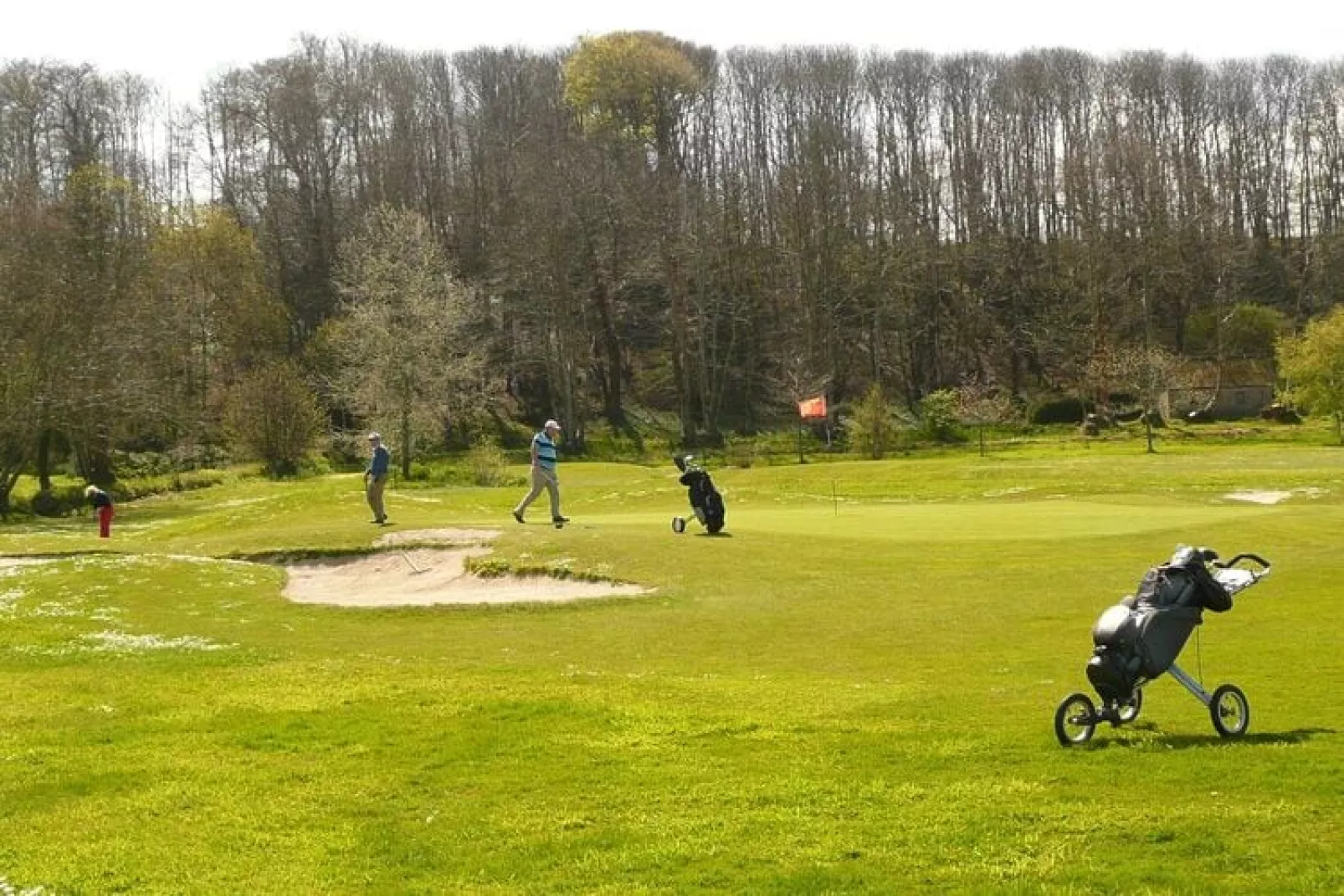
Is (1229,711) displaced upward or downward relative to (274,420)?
downward

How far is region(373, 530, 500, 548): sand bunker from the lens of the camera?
83.5 feet

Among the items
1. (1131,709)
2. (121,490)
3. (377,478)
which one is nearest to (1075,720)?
(1131,709)

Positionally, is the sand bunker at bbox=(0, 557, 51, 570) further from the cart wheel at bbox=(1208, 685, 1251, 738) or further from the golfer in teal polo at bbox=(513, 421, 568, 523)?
the cart wheel at bbox=(1208, 685, 1251, 738)

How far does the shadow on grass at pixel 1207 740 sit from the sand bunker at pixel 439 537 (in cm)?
1672

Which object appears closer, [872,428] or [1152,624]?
[1152,624]

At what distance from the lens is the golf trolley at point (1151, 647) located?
9820 millimetres

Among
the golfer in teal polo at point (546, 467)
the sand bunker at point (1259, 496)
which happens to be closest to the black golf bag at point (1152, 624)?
the golfer in teal polo at point (546, 467)

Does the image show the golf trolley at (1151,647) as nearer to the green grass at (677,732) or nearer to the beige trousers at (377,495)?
the green grass at (677,732)

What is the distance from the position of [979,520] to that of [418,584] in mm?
13632

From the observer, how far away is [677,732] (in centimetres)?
1091

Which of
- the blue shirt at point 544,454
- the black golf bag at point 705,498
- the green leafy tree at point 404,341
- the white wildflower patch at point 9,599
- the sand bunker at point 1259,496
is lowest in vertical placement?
the sand bunker at point 1259,496

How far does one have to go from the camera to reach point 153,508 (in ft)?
164

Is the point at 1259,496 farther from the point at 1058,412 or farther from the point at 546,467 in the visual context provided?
the point at 1058,412

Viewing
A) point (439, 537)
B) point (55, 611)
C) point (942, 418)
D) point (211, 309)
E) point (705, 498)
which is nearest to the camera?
point (55, 611)
